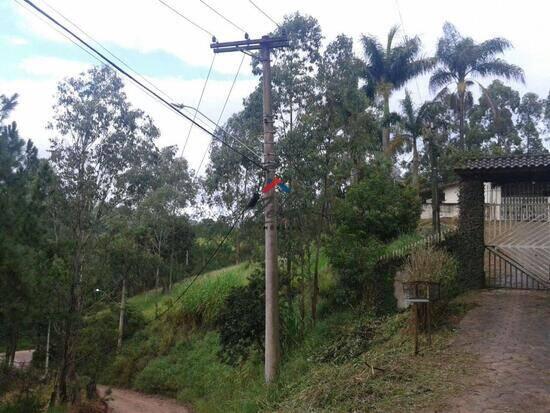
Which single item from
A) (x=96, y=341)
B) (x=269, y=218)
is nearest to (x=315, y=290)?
(x=269, y=218)

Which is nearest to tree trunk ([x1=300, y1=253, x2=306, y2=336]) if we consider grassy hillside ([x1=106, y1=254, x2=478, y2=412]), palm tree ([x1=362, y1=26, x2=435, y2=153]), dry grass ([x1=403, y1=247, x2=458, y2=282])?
grassy hillside ([x1=106, y1=254, x2=478, y2=412])

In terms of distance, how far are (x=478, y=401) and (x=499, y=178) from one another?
10407mm

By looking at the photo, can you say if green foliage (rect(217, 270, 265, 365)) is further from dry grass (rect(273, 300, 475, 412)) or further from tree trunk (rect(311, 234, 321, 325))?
dry grass (rect(273, 300, 475, 412))

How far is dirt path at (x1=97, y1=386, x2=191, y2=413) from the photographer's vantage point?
2156 centimetres

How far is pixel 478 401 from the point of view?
25.5ft

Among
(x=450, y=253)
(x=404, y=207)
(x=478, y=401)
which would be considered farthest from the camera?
(x=404, y=207)

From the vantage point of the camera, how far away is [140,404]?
22.9 meters

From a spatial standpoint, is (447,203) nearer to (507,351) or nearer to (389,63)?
(389,63)

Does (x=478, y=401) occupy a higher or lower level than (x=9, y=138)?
lower

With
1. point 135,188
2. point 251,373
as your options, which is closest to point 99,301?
point 135,188

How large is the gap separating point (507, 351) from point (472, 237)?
6.28 m

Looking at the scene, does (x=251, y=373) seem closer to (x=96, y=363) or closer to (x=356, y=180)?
(x=96, y=363)

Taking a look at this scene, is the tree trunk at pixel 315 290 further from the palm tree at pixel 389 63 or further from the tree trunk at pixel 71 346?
the palm tree at pixel 389 63

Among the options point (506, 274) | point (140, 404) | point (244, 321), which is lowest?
point (140, 404)
